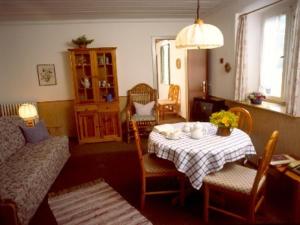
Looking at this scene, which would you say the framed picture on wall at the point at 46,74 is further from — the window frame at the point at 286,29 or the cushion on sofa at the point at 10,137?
the window frame at the point at 286,29

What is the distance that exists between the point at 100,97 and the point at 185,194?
277 centimetres

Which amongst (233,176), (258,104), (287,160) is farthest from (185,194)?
(258,104)

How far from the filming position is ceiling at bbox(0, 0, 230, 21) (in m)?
3.33

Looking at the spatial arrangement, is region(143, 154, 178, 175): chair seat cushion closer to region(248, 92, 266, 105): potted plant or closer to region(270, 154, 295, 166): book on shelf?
region(270, 154, 295, 166): book on shelf

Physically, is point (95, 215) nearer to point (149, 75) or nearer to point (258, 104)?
point (258, 104)

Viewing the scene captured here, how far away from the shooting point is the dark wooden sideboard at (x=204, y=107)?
387 centimetres

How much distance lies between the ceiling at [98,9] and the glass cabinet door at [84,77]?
2.48ft

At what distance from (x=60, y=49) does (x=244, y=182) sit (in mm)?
4193

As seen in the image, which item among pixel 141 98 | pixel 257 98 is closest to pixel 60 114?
pixel 141 98

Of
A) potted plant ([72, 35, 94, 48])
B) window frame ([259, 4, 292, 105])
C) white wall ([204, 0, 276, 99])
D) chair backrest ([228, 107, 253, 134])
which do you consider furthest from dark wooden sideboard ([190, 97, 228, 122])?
potted plant ([72, 35, 94, 48])

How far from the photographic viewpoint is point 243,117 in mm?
3008

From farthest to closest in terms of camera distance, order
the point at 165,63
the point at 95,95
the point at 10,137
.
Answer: the point at 165,63 < the point at 95,95 < the point at 10,137

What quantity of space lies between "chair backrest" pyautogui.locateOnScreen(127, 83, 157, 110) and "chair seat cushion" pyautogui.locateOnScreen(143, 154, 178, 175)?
96.9 inches

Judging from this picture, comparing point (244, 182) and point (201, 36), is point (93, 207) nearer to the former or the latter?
point (244, 182)
